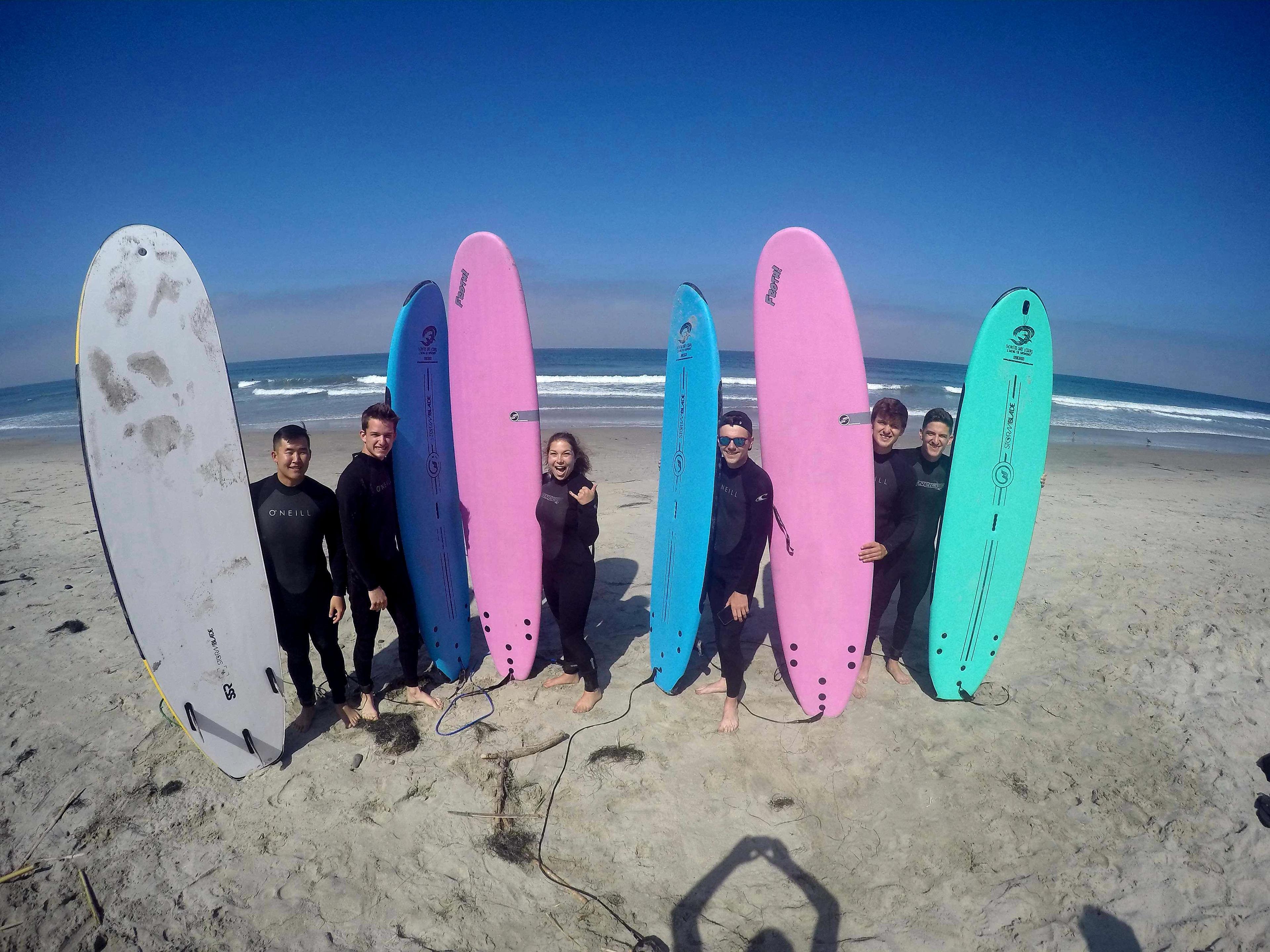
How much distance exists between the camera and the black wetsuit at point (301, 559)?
2.75 m

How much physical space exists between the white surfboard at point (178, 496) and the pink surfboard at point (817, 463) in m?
2.69

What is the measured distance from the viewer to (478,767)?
2.88 metres

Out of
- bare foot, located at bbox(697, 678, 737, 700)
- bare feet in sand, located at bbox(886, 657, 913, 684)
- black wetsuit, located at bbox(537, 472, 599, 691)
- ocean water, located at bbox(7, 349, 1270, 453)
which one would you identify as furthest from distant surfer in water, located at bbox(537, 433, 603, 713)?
ocean water, located at bbox(7, 349, 1270, 453)

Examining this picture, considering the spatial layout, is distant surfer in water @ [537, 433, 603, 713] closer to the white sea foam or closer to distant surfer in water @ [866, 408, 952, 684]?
distant surfer in water @ [866, 408, 952, 684]

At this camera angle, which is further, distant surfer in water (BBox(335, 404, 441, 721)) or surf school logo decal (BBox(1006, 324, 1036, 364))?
surf school logo decal (BBox(1006, 324, 1036, 364))

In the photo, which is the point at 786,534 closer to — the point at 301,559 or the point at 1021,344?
the point at 1021,344

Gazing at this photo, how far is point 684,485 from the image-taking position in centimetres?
345

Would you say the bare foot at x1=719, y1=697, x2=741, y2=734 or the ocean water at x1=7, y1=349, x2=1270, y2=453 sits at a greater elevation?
the ocean water at x1=7, y1=349, x2=1270, y2=453

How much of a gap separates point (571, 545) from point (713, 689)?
48.7 inches

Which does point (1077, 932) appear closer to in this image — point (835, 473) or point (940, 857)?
point (940, 857)

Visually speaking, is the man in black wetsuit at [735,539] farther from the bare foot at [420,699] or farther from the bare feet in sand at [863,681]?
the bare foot at [420,699]

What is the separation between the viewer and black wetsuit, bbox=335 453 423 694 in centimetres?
283

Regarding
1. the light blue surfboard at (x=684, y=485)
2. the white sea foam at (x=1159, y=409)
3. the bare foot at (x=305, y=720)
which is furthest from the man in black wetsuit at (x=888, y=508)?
the white sea foam at (x=1159, y=409)

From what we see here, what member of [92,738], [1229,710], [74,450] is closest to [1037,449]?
[1229,710]
